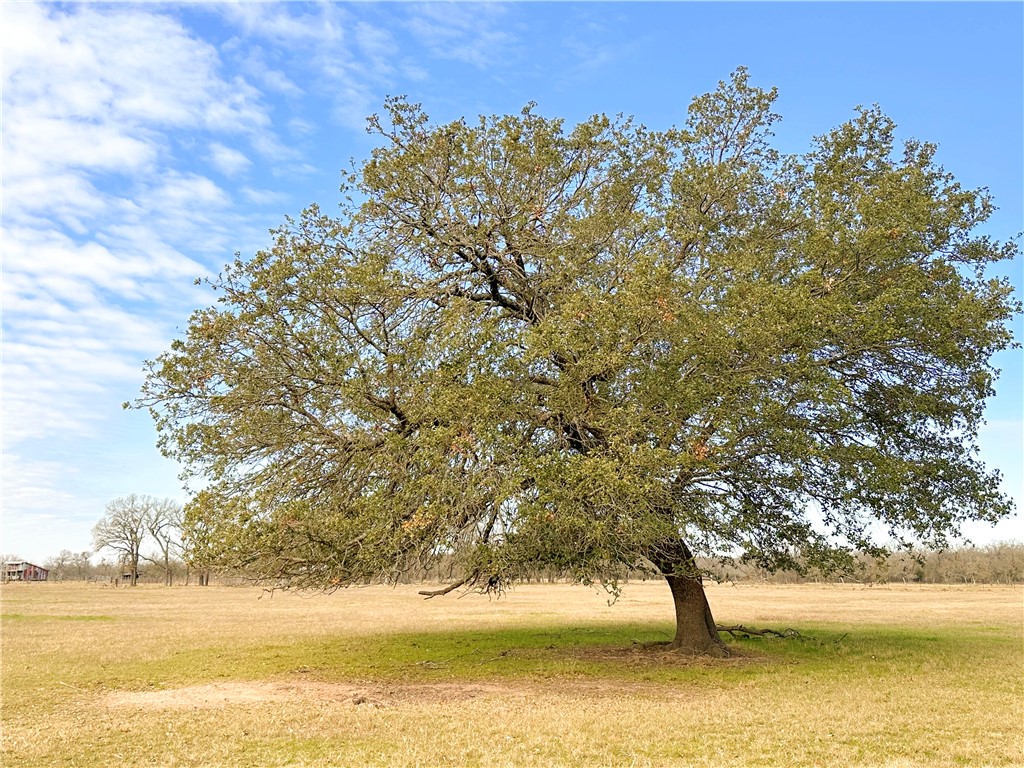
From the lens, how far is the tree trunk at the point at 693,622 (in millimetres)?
19172

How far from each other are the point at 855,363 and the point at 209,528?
14731mm

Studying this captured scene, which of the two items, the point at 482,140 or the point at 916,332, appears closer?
the point at 916,332

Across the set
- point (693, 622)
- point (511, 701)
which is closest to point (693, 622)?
point (693, 622)

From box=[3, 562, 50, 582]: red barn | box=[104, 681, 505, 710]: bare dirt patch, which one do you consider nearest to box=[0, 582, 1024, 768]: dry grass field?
box=[104, 681, 505, 710]: bare dirt patch

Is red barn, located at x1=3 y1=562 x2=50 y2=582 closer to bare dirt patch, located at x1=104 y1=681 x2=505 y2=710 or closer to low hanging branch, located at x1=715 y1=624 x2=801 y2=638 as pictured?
bare dirt patch, located at x1=104 y1=681 x2=505 y2=710

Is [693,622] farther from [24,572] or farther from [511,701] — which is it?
[24,572]

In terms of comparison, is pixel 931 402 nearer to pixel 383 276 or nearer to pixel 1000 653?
pixel 1000 653

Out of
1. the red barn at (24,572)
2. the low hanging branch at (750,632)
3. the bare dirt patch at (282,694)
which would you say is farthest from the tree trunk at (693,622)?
the red barn at (24,572)

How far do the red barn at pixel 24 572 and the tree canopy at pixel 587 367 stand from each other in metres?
152

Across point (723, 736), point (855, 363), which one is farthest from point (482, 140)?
point (723, 736)

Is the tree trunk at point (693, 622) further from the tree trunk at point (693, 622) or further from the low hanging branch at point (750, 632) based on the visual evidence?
the low hanging branch at point (750, 632)

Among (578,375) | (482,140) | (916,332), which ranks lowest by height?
(578,375)

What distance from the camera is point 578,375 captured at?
1488 centimetres

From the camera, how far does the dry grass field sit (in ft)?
31.9
